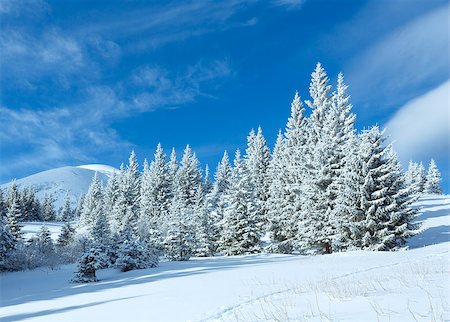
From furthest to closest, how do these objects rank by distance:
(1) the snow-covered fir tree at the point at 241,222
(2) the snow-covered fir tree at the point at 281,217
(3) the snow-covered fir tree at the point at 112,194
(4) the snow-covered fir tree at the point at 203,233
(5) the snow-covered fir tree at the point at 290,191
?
(3) the snow-covered fir tree at the point at 112,194 < (4) the snow-covered fir tree at the point at 203,233 < (1) the snow-covered fir tree at the point at 241,222 < (2) the snow-covered fir tree at the point at 281,217 < (5) the snow-covered fir tree at the point at 290,191

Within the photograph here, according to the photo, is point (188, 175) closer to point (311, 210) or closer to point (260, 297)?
point (311, 210)

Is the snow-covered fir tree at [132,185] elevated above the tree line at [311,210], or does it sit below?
above

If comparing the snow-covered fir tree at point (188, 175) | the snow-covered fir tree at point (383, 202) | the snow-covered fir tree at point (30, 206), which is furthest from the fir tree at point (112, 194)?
the snow-covered fir tree at point (383, 202)

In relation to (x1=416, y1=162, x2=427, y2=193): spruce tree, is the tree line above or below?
below

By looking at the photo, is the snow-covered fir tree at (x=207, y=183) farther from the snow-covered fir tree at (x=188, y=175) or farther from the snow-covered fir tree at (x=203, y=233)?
the snow-covered fir tree at (x=203, y=233)

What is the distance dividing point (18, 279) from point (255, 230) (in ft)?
68.1

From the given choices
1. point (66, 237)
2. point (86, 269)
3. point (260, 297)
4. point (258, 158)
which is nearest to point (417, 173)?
point (258, 158)

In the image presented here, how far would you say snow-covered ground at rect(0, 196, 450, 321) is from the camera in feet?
22.0

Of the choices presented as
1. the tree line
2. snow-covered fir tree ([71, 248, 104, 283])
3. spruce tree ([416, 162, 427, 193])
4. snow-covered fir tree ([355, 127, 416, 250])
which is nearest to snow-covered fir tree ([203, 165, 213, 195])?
the tree line

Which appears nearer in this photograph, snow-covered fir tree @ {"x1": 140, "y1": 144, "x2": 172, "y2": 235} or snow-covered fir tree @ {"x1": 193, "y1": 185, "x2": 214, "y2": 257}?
snow-covered fir tree @ {"x1": 193, "y1": 185, "x2": 214, "y2": 257}

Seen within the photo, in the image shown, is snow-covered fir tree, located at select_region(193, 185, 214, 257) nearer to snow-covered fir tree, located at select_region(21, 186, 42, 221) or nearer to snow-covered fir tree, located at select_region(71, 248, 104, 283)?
snow-covered fir tree, located at select_region(71, 248, 104, 283)

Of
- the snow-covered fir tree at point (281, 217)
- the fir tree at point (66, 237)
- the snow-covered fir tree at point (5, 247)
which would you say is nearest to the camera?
the snow-covered fir tree at point (5, 247)

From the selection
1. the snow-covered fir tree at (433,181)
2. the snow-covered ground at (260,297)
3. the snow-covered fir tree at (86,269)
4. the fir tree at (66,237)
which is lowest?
the snow-covered ground at (260,297)

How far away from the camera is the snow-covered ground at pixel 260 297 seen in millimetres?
6719
